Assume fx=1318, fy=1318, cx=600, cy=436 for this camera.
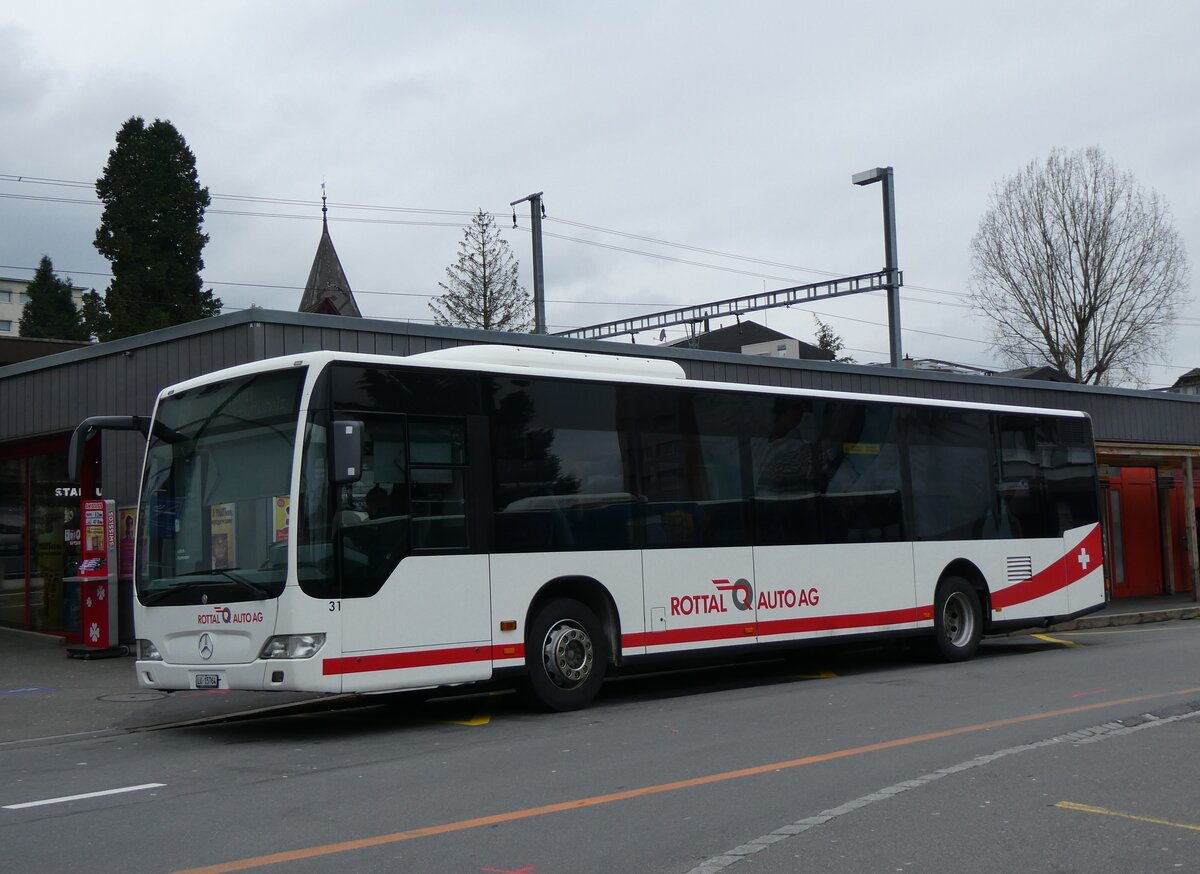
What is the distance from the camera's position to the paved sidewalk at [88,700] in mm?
11844

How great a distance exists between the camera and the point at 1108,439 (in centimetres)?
2911

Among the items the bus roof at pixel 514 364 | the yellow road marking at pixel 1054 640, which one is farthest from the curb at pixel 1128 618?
the bus roof at pixel 514 364

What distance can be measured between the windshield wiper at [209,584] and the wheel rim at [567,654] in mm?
2616

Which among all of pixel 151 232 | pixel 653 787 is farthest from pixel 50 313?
pixel 653 787

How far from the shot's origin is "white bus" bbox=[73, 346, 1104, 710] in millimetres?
10227

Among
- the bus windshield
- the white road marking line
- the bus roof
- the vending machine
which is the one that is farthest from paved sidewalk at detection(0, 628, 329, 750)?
the white road marking line

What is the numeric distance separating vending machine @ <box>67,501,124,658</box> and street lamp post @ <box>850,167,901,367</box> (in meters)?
16.6

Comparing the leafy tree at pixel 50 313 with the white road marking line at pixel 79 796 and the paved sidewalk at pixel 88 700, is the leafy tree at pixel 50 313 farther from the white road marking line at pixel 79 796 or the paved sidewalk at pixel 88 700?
the white road marking line at pixel 79 796

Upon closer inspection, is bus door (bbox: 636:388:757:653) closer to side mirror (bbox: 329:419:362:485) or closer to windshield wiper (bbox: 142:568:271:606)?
side mirror (bbox: 329:419:362:485)

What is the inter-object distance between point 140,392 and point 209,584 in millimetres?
7252

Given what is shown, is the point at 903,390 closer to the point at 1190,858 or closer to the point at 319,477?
the point at 319,477

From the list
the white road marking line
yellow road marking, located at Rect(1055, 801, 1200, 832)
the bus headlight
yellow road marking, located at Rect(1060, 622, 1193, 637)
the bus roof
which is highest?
the bus roof

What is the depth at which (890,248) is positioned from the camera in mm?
27625

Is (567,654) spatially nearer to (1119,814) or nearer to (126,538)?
(1119,814)
